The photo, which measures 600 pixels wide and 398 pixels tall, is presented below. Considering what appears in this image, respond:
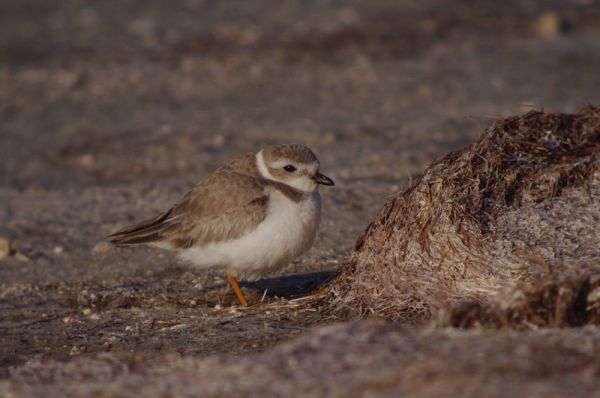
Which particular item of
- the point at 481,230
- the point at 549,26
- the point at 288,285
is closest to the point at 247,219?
the point at 288,285

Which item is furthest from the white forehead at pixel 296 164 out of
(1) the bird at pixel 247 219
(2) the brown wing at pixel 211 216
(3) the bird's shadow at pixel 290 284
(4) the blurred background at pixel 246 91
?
(4) the blurred background at pixel 246 91

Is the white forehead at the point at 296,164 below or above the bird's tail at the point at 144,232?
above

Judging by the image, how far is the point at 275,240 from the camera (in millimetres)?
6773

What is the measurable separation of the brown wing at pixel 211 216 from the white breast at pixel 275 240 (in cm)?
7

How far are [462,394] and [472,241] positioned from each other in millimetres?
2330

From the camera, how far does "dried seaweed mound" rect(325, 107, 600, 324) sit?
238 inches

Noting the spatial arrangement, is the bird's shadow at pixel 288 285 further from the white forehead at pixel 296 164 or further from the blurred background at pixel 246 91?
the white forehead at pixel 296 164

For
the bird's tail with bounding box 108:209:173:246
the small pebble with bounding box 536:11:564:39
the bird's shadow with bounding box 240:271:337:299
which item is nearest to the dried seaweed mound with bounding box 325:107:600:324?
the bird's shadow with bounding box 240:271:337:299

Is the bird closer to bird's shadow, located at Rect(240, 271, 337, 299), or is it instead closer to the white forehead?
the white forehead

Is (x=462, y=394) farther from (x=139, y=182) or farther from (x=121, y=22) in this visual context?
(x=121, y=22)

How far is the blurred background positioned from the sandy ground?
0.14 feet

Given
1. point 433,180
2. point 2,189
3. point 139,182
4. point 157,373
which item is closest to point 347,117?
point 139,182

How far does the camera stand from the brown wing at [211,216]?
22.7 feet

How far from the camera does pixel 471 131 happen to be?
40.3ft
